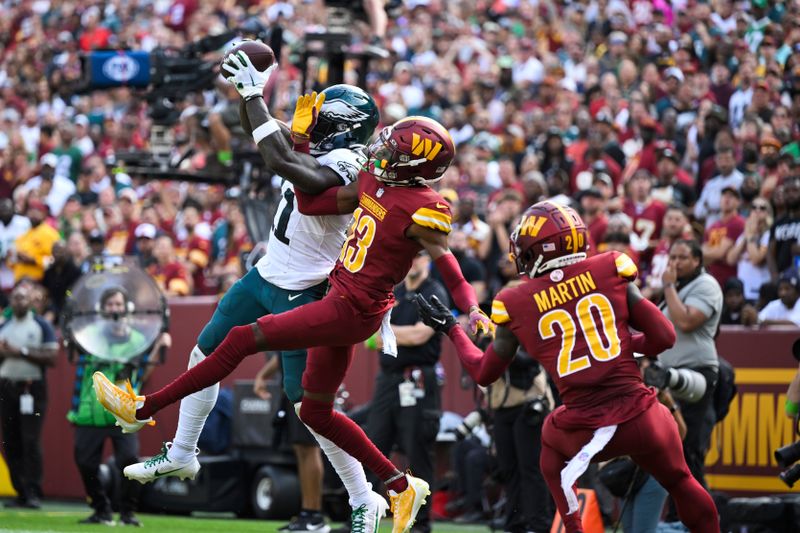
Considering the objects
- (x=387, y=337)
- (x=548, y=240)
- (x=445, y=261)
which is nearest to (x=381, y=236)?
(x=445, y=261)

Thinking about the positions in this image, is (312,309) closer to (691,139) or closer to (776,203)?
(776,203)

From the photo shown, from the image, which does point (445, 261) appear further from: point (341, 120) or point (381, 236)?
point (341, 120)

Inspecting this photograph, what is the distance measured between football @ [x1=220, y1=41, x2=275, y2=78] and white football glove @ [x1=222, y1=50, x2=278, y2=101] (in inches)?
0.9

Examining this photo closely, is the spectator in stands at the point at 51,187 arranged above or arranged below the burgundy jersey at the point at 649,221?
below

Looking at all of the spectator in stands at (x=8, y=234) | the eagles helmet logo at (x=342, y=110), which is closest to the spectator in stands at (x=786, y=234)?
the eagles helmet logo at (x=342, y=110)

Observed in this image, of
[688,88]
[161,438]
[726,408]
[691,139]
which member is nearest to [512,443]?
[726,408]

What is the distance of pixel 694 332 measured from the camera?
8852 millimetres

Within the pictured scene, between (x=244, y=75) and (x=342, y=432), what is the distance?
193 cm

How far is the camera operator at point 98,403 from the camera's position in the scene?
10727mm

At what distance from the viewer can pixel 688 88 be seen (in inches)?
599

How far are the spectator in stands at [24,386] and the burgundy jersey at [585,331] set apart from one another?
7126mm

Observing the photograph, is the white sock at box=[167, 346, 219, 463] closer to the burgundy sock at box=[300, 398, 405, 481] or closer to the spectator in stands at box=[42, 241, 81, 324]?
the burgundy sock at box=[300, 398, 405, 481]

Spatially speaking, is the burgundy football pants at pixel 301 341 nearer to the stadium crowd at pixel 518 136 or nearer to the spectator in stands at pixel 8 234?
the stadium crowd at pixel 518 136

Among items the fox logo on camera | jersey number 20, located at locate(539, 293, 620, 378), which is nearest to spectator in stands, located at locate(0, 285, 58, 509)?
the fox logo on camera
